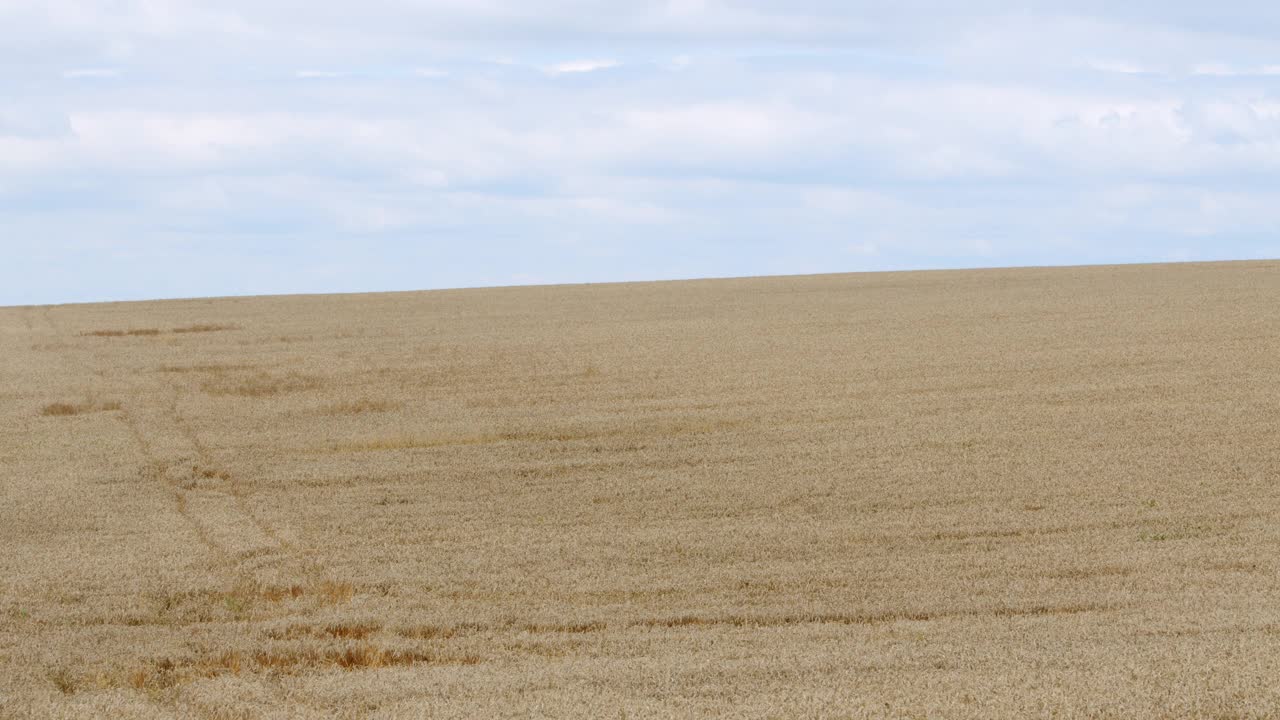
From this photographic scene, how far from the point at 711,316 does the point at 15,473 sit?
2264 centimetres

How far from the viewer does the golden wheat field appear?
848cm

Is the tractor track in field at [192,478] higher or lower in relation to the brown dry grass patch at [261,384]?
lower

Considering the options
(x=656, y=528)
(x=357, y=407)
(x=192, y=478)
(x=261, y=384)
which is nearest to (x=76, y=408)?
(x=261, y=384)

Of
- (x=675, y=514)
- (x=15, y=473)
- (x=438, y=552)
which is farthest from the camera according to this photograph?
(x=15, y=473)

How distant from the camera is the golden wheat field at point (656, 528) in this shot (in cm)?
848

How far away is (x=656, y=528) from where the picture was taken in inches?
549

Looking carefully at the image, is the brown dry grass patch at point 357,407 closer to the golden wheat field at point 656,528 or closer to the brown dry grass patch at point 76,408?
the golden wheat field at point 656,528

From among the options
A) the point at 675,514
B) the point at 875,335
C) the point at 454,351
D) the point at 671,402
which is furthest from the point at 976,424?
the point at 454,351

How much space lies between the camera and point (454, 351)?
99.1 feet

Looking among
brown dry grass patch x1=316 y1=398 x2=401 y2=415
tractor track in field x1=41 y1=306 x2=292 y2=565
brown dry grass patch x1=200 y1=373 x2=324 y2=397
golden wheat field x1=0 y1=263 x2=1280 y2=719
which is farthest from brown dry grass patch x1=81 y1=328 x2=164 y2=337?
brown dry grass patch x1=316 y1=398 x2=401 y2=415

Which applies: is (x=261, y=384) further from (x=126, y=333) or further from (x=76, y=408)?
(x=126, y=333)

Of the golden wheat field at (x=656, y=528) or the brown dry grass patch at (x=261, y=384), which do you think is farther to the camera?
the brown dry grass patch at (x=261, y=384)

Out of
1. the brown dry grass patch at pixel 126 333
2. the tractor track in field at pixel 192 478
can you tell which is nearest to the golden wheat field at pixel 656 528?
the tractor track in field at pixel 192 478

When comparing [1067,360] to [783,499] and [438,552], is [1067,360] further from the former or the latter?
[438,552]
